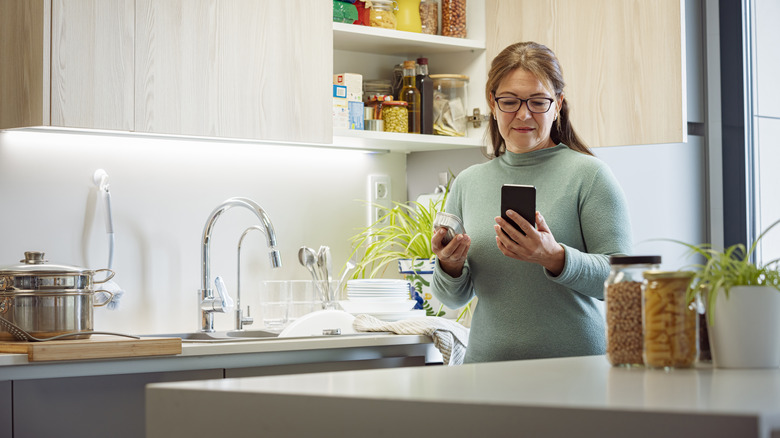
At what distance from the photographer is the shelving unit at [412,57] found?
3039mm

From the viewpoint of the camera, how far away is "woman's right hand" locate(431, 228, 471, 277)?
2.01 m

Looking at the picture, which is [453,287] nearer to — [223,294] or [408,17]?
[223,294]

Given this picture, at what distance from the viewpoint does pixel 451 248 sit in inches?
79.4

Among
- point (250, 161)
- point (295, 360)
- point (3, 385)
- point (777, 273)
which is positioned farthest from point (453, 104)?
point (777, 273)

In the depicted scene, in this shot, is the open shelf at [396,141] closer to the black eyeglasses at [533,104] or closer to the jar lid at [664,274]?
the black eyeglasses at [533,104]

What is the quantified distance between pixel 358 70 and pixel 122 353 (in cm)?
149

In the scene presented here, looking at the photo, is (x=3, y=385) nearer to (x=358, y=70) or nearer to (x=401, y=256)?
(x=401, y=256)

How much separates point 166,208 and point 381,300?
2.23 feet

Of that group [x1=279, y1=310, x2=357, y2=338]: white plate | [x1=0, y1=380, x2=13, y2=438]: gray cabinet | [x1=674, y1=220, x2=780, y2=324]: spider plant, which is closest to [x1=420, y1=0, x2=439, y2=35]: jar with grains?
[x1=279, y1=310, x2=357, y2=338]: white plate

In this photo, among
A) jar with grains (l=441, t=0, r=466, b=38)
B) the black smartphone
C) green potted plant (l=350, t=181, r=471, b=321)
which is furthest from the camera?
jar with grains (l=441, t=0, r=466, b=38)

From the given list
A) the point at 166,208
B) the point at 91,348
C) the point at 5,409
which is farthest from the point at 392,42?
the point at 5,409

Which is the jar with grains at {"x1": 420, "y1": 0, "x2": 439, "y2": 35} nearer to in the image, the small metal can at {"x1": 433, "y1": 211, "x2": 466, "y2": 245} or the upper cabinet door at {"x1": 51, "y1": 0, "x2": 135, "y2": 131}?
the upper cabinet door at {"x1": 51, "y1": 0, "x2": 135, "y2": 131}

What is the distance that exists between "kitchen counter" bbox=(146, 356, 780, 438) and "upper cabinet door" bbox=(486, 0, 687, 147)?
1.52 m

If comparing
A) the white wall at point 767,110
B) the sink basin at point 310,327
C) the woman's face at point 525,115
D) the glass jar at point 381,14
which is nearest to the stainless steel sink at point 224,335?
the sink basin at point 310,327
